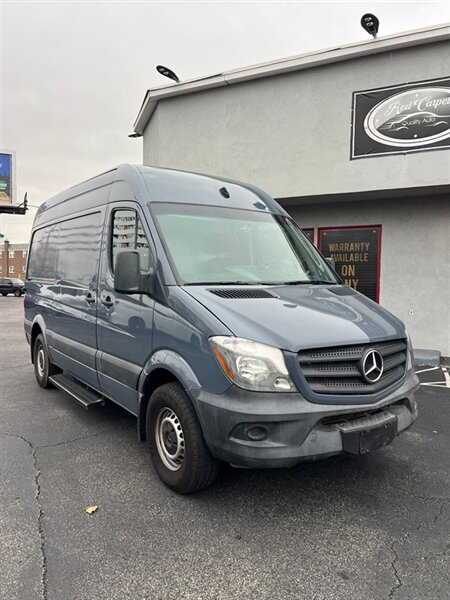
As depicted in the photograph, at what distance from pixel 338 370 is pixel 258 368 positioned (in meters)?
0.56

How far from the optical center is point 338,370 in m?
A: 2.96

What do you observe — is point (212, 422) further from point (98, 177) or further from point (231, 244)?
point (98, 177)

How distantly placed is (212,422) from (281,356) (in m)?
0.62

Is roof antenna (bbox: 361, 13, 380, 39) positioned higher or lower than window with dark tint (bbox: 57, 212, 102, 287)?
higher

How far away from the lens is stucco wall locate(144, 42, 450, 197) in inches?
348

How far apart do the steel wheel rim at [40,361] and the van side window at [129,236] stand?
2.94m

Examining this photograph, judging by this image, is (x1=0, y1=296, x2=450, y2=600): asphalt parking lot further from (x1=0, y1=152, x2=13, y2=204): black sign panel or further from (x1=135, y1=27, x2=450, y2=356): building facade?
(x1=0, y1=152, x2=13, y2=204): black sign panel

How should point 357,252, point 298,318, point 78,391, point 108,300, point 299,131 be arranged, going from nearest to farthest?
point 298,318 → point 108,300 → point 78,391 → point 299,131 → point 357,252

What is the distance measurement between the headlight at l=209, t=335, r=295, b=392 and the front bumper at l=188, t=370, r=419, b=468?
49 millimetres

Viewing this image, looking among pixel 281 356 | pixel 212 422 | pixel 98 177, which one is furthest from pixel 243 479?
pixel 98 177

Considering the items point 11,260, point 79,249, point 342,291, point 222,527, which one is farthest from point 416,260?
point 11,260

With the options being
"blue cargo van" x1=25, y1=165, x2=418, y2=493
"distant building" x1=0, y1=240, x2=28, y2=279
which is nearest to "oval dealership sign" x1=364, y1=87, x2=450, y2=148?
"blue cargo van" x1=25, y1=165, x2=418, y2=493

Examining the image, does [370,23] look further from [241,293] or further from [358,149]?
[241,293]

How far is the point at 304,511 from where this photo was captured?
3.15 meters
